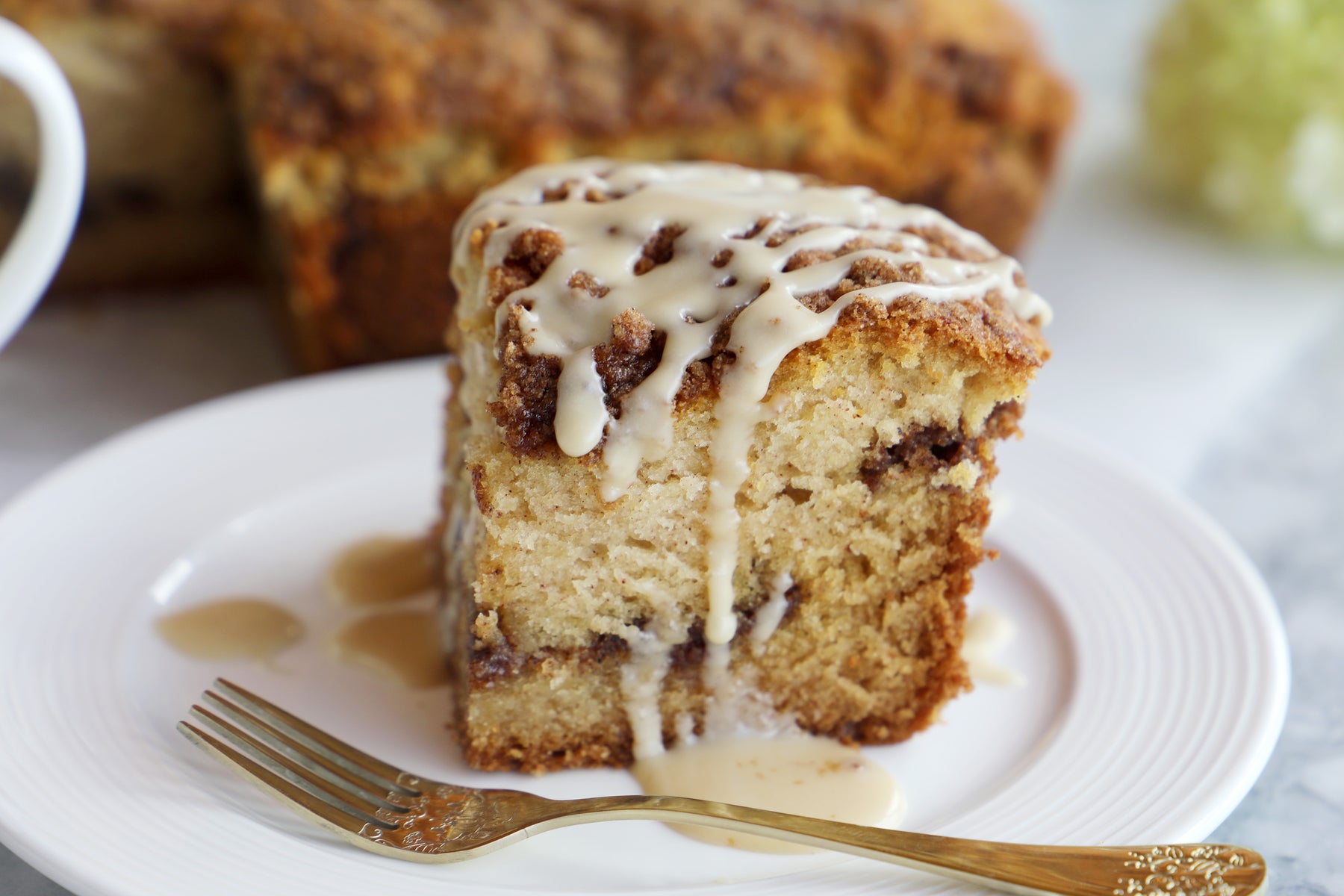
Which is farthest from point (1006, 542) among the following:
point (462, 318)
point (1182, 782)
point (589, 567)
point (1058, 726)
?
point (462, 318)

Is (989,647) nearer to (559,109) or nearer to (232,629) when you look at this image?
(232,629)

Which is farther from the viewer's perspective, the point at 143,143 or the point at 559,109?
the point at 143,143

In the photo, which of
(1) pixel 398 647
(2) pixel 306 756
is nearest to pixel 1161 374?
(1) pixel 398 647

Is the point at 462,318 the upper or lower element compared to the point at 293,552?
upper

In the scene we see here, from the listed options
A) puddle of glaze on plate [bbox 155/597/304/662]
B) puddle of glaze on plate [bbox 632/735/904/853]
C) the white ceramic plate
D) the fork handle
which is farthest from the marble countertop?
puddle of glaze on plate [bbox 155/597/304/662]

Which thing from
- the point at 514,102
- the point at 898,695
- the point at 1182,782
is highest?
the point at 514,102

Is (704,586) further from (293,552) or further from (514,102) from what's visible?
(514,102)
